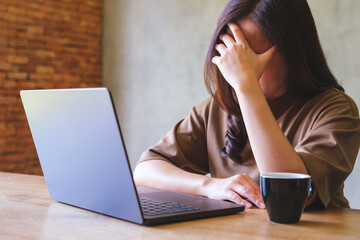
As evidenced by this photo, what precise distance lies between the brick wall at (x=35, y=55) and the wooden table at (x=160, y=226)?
2.47 m

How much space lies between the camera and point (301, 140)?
4.49 feet

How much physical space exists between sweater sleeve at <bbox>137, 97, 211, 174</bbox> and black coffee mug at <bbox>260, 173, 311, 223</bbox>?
2.20 ft

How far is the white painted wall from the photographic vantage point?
3.39 meters

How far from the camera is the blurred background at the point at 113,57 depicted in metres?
3.35

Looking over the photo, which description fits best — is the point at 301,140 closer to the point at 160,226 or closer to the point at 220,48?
the point at 220,48

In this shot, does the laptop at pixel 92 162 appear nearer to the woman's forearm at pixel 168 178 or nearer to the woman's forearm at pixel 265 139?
the woman's forearm at pixel 168 178

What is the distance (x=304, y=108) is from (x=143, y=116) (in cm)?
239

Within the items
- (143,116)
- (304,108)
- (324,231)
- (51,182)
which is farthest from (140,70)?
(324,231)

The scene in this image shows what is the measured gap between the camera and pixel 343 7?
2738 millimetres

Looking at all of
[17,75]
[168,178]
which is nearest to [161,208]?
[168,178]

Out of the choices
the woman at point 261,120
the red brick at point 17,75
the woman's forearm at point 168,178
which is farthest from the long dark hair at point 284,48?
the red brick at point 17,75

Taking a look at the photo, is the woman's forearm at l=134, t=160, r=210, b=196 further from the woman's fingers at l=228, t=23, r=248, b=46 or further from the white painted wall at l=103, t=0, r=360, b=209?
the white painted wall at l=103, t=0, r=360, b=209

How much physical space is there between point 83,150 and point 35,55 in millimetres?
2783

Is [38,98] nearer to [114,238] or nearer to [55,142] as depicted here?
[55,142]
